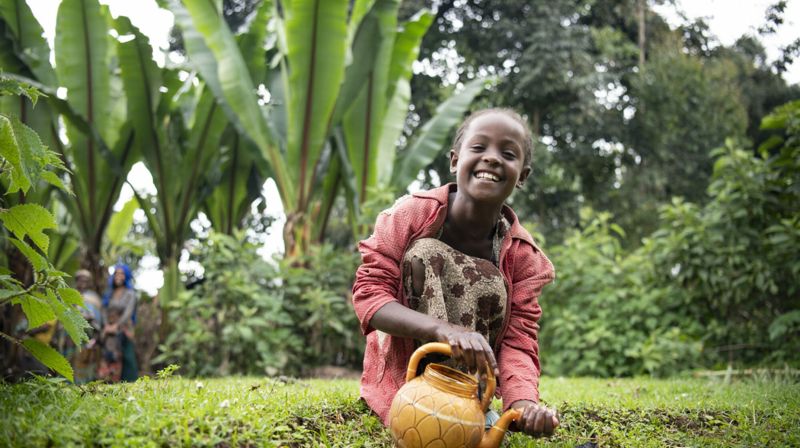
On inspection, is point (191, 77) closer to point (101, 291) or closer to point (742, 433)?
point (101, 291)

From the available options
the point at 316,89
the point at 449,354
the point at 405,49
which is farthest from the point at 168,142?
the point at 449,354

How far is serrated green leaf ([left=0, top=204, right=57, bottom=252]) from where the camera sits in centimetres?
212

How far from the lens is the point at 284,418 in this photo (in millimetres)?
2332

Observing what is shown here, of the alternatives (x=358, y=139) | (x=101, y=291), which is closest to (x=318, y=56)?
(x=358, y=139)

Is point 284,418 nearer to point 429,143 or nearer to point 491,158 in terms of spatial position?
point 491,158

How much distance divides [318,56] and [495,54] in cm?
716

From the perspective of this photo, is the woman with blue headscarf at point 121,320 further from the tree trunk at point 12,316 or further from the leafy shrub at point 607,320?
the leafy shrub at point 607,320

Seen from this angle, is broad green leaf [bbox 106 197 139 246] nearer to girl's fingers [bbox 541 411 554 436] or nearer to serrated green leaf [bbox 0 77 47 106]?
serrated green leaf [bbox 0 77 47 106]

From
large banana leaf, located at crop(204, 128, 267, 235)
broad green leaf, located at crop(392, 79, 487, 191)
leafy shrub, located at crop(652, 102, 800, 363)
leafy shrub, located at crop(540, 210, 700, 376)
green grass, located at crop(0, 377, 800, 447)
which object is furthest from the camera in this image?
large banana leaf, located at crop(204, 128, 267, 235)

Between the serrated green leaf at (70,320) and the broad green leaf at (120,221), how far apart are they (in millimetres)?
7742

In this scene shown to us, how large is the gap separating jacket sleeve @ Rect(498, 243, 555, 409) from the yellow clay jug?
356 millimetres

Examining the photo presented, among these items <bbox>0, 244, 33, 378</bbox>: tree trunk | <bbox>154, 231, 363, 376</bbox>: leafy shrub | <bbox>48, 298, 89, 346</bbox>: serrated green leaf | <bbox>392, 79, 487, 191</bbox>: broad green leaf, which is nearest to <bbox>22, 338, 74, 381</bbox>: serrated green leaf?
<bbox>48, 298, 89, 346</bbox>: serrated green leaf

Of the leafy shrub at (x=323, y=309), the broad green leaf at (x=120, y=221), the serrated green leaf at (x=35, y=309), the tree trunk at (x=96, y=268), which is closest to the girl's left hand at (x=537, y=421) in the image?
→ the serrated green leaf at (x=35, y=309)

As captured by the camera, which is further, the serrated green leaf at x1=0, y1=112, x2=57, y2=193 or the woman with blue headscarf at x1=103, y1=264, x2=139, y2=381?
the woman with blue headscarf at x1=103, y1=264, x2=139, y2=381
